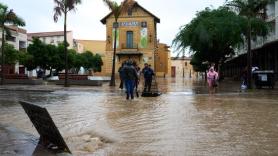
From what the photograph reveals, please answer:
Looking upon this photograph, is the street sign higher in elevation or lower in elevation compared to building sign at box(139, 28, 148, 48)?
lower

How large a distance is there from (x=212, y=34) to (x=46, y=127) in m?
34.0

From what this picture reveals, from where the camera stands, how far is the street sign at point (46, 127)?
671cm

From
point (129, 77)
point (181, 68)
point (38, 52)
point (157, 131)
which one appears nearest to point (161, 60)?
point (38, 52)

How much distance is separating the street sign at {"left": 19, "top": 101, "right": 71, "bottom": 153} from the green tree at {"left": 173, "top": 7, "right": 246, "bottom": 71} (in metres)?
32.8

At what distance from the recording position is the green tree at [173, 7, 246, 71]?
39438mm

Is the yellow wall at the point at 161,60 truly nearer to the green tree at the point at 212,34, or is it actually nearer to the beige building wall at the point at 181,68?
the green tree at the point at 212,34

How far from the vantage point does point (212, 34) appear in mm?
39969

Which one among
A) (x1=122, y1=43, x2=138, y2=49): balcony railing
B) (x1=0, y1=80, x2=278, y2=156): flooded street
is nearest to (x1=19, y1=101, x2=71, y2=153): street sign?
(x1=0, y1=80, x2=278, y2=156): flooded street

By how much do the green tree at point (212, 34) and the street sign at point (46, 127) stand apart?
32844mm

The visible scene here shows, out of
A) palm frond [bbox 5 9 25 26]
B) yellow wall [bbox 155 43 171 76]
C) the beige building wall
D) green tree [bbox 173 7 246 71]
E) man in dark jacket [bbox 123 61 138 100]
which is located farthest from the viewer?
the beige building wall

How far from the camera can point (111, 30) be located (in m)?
64.4

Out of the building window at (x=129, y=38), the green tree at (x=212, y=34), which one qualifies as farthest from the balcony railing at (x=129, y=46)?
the green tree at (x=212, y=34)

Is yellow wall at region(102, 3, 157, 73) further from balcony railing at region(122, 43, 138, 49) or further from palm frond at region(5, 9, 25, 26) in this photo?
palm frond at region(5, 9, 25, 26)

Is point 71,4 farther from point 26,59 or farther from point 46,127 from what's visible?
point 26,59
